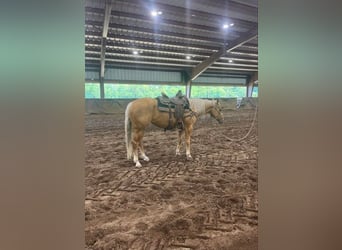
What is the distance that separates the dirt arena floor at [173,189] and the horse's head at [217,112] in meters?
0.03

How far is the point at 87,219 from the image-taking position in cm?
111

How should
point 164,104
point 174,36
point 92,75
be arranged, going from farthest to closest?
point 164,104
point 174,36
point 92,75

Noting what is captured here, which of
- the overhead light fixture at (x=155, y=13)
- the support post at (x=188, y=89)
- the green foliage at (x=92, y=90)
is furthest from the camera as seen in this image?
the support post at (x=188, y=89)

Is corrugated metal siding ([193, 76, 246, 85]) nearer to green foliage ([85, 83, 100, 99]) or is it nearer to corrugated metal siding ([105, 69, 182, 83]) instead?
corrugated metal siding ([105, 69, 182, 83])

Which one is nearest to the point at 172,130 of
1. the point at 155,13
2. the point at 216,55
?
the point at 216,55

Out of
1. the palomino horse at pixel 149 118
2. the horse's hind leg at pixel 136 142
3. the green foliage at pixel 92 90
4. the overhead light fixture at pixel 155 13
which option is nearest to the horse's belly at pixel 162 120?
the palomino horse at pixel 149 118

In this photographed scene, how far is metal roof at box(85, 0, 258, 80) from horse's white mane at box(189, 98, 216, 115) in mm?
126

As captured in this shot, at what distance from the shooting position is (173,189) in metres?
1.26

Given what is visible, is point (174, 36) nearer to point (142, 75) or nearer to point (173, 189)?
point (142, 75)

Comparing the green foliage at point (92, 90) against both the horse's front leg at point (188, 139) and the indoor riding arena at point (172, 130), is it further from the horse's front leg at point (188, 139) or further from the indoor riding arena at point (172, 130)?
the horse's front leg at point (188, 139)

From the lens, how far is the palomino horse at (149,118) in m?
1.24

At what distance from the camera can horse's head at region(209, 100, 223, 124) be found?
1354 mm

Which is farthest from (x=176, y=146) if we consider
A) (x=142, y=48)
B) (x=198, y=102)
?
(x=142, y=48)
